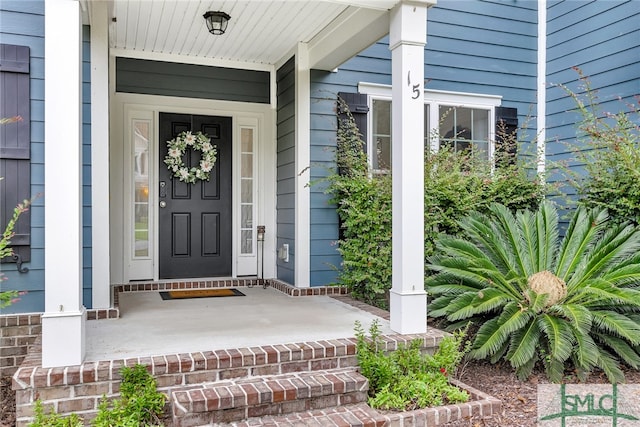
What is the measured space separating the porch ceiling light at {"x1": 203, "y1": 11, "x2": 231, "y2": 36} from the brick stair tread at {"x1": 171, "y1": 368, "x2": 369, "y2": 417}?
284 cm

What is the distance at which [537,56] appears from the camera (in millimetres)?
6418

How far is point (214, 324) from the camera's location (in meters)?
3.81

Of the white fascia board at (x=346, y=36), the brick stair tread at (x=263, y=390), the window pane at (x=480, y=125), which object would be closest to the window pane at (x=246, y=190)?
the white fascia board at (x=346, y=36)

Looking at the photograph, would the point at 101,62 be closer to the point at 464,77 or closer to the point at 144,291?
the point at 144,291

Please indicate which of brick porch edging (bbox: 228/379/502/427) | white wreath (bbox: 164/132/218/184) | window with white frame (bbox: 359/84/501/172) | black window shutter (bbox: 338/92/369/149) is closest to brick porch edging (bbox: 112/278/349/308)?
white wreath (bbox: 164/132/218/184)

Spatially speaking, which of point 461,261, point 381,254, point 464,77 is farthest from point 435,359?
point 464,77

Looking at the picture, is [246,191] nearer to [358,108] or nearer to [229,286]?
[229,286]

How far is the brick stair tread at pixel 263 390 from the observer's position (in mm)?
2670

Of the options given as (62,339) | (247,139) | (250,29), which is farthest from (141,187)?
(62,339)

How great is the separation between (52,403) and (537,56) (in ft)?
20.5

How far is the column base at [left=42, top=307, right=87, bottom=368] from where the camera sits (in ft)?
9.07

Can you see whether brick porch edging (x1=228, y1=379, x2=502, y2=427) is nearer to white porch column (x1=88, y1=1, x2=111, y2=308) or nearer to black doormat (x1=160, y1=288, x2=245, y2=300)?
white porch column (x1=88, y1=1, x2=111, y2=308)

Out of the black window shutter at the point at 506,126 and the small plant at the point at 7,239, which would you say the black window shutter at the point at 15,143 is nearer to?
the small plant at the point at 7,239

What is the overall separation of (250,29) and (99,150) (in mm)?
1667
